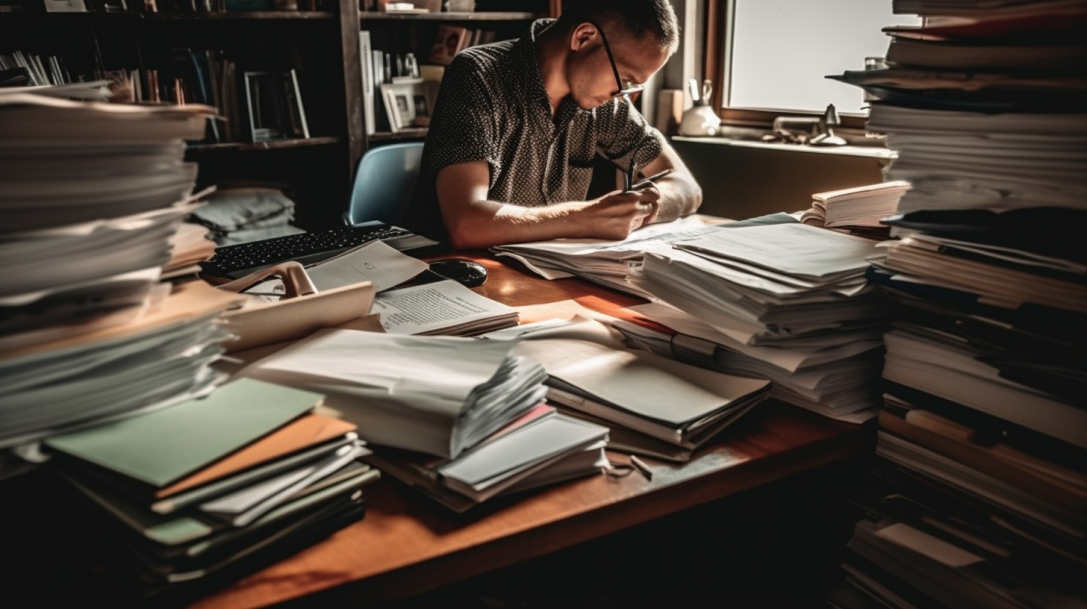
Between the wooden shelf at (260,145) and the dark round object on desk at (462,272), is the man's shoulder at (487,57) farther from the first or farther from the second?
the wooden shelf at (260,145)

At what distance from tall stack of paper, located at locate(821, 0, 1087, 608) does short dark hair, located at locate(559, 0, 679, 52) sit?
1.21 metres

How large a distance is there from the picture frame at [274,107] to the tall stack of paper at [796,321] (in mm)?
2461

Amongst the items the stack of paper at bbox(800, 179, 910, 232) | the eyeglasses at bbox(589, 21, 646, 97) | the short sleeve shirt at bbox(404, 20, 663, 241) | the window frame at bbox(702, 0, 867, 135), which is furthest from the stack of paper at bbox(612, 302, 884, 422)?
the window frame at bbox(702, 0, 867, 135)

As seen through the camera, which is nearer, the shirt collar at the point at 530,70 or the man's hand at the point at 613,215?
the man's hand at the point at 613,215

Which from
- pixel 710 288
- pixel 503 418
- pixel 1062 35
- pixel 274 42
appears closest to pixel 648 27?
pixel 710 288

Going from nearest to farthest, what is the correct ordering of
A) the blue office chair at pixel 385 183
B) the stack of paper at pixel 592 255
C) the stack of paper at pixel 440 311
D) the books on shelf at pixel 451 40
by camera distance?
1. the stack of paper at pixel 440 311
2. the stack of paper at pixel 592 255
3. the blue office chair at pixel 385 183
4. the books on shelf at pixel 451 40

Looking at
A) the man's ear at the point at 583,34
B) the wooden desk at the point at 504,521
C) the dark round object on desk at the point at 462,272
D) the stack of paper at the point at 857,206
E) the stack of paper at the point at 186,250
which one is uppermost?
the man's ear at the point at 583,34

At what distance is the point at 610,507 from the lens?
67 centimetres

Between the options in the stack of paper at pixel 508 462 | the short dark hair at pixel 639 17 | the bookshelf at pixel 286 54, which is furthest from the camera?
the bookshelf at pixel 286 54

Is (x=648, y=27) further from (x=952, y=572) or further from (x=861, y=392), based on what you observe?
(x=952, y=572)

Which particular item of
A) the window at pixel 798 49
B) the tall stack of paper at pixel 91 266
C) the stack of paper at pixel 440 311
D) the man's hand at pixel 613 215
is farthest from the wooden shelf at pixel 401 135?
the tall stack of paper at pixel 91 266

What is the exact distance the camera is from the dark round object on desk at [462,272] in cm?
132

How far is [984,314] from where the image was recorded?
0.74 meters

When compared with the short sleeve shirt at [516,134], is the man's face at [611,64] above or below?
above
